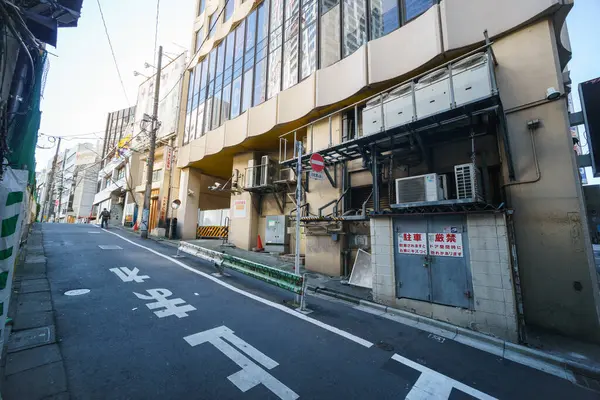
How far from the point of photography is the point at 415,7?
8.59 m

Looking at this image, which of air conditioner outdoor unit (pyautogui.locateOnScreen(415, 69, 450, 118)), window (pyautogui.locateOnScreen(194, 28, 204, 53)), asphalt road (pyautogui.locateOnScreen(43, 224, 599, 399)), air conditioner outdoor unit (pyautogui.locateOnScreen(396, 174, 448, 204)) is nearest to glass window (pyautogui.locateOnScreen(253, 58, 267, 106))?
air conditioner outdoor unit (pyautogui.locateOnScreen(415, 69, 450, 118))

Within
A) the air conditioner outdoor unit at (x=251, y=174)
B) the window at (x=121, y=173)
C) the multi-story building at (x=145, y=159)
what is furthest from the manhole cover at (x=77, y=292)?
the window at (x=121, y=173)

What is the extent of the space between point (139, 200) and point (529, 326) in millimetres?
31566

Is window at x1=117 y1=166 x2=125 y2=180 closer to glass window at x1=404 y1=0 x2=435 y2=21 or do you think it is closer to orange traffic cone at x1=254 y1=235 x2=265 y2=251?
orange traffic cone at x1=254 y1=235 x2=265 y2=251

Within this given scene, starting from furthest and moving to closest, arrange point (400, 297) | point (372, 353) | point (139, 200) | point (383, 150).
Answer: point (139, 200)
point (383, 150)
point (400, 297)
point (372, 353)

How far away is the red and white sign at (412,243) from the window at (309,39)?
8643mm

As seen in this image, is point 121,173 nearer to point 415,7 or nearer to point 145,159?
point 145,159

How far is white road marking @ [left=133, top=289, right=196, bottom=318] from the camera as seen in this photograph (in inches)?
188

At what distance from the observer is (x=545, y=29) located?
6105 mm

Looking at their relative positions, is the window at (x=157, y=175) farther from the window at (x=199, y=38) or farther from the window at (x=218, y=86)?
the window at (x=199, y=38)

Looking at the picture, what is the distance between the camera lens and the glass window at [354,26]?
32.6 feet

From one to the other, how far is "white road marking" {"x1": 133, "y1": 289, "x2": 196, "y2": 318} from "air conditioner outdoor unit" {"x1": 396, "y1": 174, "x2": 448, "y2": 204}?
5.60 m

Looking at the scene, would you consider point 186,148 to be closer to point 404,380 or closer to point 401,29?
point 401,29

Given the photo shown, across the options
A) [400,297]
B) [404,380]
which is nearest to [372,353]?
[404,380]
